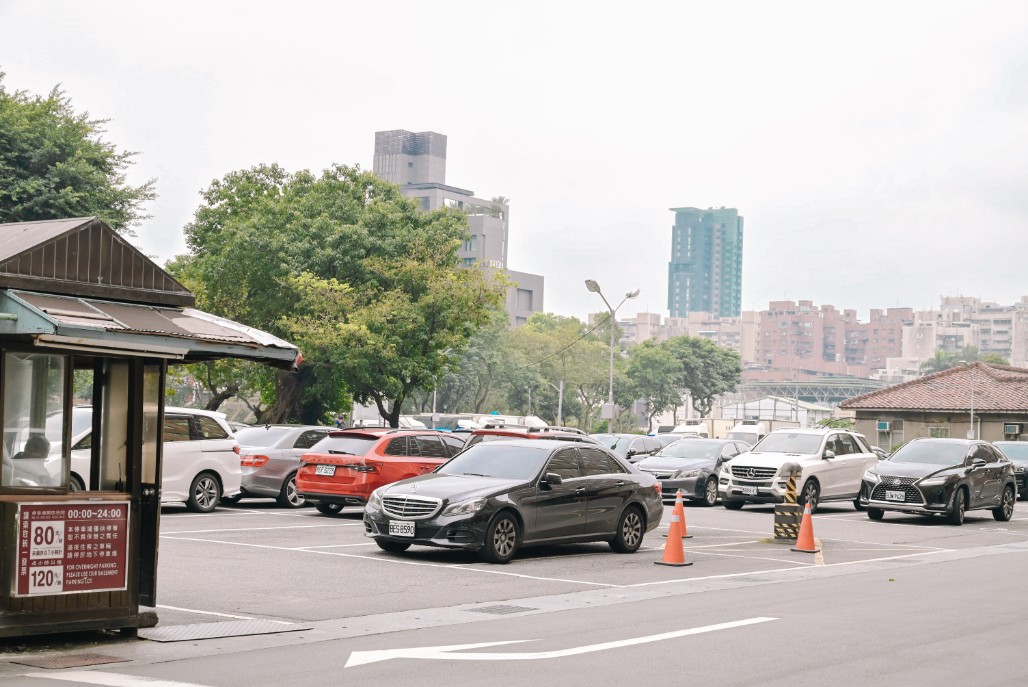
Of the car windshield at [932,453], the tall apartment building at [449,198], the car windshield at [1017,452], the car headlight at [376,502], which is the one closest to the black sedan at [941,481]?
the car windshield at [932,453]

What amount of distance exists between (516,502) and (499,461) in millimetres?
1042

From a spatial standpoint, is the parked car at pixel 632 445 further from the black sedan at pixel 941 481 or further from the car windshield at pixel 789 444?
the black sedan at pixel 941 481

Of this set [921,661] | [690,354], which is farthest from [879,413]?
[921,661]

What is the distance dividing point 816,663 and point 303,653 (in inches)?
147

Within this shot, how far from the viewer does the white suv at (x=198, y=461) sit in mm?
21219

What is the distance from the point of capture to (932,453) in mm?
26297

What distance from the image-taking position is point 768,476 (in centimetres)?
2664

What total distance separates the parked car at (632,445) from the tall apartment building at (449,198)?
7077cm

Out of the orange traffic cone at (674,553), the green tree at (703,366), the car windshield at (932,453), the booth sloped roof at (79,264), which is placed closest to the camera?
the booth sloped roof at (79,264)

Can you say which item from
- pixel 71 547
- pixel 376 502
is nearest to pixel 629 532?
pixel 376 502

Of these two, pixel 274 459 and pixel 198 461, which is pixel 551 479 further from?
pixel 274 459

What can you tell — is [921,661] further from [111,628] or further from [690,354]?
[690,354]

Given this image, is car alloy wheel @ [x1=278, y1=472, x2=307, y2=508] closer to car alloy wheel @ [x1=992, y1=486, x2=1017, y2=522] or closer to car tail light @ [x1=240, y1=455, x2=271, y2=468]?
car tail light @ [x1=240, y1=455, x2=271, y2=468]

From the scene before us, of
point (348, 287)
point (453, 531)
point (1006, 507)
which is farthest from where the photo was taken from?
point (348, 287)
